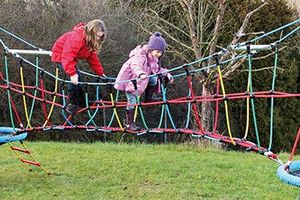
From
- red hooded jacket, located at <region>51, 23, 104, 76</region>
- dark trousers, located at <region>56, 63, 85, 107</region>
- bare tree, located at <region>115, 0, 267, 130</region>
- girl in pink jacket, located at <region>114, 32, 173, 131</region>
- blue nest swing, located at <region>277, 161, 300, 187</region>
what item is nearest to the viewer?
blue nest swing, located at <region>277, 161, 300, 187</region>

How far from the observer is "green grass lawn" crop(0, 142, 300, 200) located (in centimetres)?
538

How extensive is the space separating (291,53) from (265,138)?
2079mm

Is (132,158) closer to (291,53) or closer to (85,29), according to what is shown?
(85,29)

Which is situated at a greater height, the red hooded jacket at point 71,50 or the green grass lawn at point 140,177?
the red hooded jacket at point 71,50

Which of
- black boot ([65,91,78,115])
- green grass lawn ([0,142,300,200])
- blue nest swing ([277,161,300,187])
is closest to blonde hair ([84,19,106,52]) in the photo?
black boot ([65,91,78,115])

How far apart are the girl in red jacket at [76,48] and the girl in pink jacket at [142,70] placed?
39cm

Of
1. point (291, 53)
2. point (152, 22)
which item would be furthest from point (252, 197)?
point (291, 53)

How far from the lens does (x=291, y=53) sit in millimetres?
12555

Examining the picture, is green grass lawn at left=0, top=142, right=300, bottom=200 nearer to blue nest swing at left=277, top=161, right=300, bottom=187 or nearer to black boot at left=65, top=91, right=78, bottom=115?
black boot at left=65, top=91, right=78, bottom=115

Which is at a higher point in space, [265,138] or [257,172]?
[257,172]

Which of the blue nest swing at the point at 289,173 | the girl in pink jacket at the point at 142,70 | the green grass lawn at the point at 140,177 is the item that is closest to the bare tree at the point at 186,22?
the green grass lawn at the point at 140,177

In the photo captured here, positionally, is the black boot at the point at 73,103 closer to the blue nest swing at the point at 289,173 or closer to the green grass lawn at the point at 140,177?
the green grass lawn at the point at 140,177

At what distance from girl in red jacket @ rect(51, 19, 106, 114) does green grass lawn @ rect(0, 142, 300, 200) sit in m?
0.87

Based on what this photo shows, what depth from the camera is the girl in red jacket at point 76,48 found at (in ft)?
17.0
